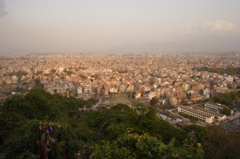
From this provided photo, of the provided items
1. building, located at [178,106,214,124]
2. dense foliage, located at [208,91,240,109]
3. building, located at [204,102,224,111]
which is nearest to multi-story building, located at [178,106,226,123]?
building, located at [178,106,214,124]

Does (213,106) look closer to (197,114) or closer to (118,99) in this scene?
(197,114)

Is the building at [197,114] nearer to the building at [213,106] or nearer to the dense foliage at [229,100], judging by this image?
the building at [213,106]

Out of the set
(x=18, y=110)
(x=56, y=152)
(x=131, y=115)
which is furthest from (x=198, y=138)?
(x=18, y=110)

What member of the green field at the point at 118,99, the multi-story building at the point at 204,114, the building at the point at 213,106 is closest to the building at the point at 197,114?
the multi-story building at the point at 204,114

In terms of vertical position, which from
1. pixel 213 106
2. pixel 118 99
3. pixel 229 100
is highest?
pixel 229 100

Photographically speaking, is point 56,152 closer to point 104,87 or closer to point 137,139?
point 137,139

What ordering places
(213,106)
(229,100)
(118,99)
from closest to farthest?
1. (213,106)
2. (229,100)
3. (118,99)

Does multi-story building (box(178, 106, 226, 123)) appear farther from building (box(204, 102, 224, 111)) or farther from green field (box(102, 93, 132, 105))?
green field (box(102, 93, 132, 105))

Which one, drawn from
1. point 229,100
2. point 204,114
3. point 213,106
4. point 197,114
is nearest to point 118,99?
point 197,114

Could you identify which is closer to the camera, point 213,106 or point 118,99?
point 213,106
